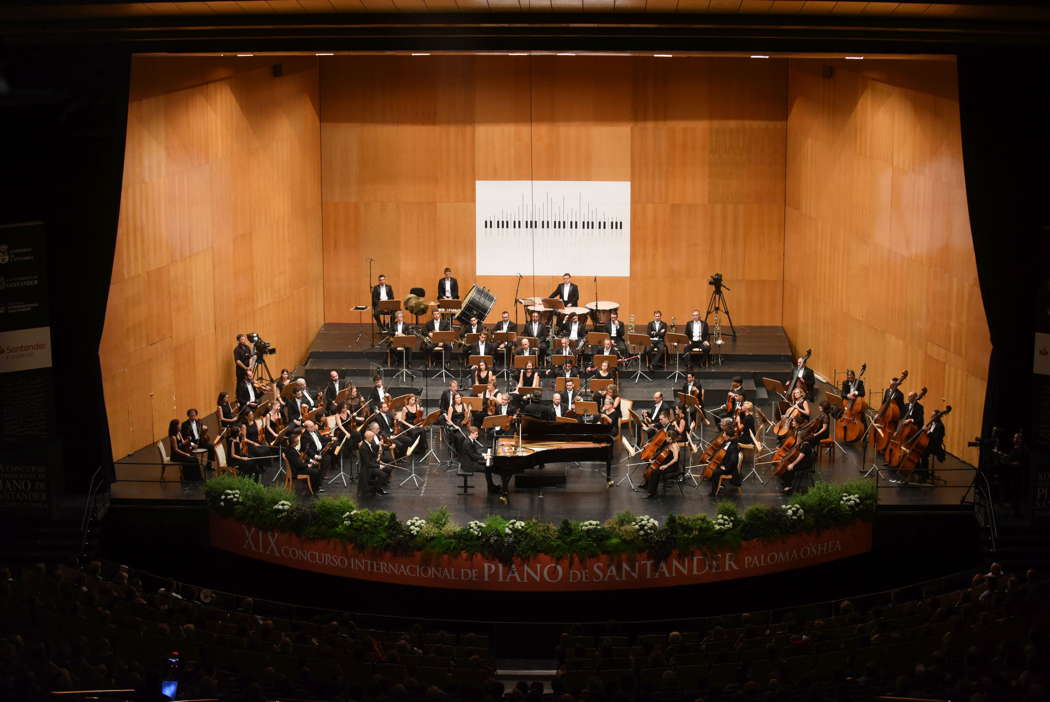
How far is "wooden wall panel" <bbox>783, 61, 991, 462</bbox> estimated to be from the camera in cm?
1789

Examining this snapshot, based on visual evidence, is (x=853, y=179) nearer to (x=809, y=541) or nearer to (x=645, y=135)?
(x=645, y=135)

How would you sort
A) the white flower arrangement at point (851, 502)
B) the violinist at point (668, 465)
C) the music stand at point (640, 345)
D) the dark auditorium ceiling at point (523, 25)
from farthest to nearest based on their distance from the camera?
the music stand at point (640, 345)
the violinist at point (668, 465)
the white flower arrangement at point (851, 502)
the dark auditorium ceiling at point (523, 25)

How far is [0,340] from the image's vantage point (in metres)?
16.0

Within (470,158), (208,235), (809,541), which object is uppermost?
(470,158)

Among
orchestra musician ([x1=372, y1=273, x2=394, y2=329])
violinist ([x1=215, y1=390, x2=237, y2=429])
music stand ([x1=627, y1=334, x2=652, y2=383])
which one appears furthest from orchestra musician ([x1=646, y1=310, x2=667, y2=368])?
violinist ([x1=215, y1=390, x2=237, y2=429])

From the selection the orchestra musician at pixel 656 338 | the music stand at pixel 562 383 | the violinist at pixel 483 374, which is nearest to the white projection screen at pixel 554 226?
the orchestra musician at pixel 656 338

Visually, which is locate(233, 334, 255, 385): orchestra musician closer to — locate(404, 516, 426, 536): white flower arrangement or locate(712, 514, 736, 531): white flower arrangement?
locate(404, 516, 426, 536): white flower arrangement

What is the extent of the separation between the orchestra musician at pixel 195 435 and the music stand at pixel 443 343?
428cm

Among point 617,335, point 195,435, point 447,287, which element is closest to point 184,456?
point 195,435

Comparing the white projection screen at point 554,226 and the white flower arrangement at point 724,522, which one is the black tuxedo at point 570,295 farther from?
the white flower arrangement at point 724,522

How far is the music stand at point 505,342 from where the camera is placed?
66.9 ft

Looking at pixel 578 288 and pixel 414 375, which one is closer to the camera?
pixel 414 375

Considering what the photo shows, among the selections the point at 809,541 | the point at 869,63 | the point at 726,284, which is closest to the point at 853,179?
the point at 869,63

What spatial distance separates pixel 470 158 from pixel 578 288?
320 cm
